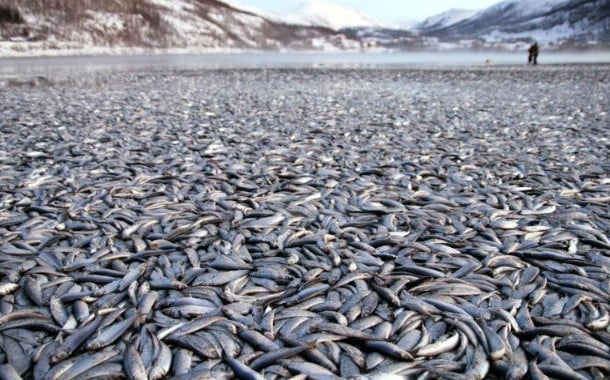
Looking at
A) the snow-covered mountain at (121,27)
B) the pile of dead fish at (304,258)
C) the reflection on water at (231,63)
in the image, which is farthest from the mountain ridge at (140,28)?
the pile of dead fish at (304,258)

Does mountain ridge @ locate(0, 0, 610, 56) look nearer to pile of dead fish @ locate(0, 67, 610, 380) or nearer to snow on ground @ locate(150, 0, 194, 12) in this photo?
snow on ground @ locate(150, 0, 194, 12)

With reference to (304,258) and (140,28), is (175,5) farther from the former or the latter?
(304,258)

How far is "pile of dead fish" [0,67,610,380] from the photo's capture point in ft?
10.4

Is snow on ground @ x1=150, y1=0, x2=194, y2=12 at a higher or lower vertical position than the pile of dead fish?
higher

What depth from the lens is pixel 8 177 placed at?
7137mm

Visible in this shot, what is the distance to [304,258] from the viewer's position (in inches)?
180

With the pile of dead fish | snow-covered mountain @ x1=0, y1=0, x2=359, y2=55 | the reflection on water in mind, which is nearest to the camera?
the pile of dead fish

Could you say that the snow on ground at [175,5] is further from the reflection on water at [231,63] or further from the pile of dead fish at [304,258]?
the pile of dead fish at [304,258]

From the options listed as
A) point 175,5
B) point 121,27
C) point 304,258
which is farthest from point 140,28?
point 304,258

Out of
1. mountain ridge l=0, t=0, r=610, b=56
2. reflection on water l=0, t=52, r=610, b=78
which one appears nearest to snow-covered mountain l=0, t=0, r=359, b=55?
mountain ridge l=0, t=0, r=610, b=56

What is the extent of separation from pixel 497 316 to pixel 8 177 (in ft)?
22.3

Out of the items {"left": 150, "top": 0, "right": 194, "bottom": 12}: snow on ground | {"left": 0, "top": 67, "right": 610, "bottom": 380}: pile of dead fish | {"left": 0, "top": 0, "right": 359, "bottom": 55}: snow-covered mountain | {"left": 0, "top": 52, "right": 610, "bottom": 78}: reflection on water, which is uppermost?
{"left": 150, "top": 0, "right": 194, "bottom": 12}: snow on ground

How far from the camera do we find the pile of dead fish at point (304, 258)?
10.4ft

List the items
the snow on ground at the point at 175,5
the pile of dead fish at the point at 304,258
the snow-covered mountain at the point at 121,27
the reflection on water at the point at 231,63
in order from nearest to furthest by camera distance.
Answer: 1. the pile of dead fish at the point at 304,258
2. the reflection on water at the point at 231,63
3. the snow-covered mountain at the point at 121,27
4. the snow on ground at the point at 175,5
